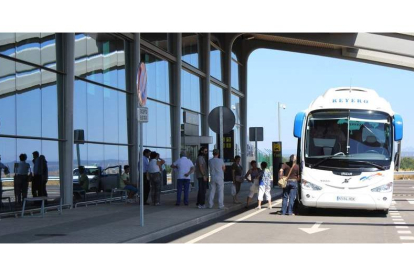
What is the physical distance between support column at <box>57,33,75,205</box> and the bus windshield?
22.3ft

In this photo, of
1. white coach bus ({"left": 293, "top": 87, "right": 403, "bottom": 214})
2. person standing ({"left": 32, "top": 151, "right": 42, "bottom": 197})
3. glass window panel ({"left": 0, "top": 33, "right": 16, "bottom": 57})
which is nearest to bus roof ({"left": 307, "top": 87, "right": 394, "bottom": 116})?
white coach bus ({"left": 293, "top": 87, "right": 403, "bottom": 214})

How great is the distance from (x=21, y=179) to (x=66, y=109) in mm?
2841

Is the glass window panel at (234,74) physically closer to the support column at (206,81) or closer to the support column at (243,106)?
the support column at (243,106)

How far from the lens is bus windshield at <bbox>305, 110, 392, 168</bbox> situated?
19406 mm

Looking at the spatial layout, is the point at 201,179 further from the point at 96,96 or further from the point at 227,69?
the point at 227,69

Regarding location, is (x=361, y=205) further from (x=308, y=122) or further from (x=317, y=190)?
(x=308, y=122)

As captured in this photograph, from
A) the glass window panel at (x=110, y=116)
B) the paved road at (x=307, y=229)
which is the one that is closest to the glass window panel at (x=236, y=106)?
the glass window panel at (x=110, y=116)

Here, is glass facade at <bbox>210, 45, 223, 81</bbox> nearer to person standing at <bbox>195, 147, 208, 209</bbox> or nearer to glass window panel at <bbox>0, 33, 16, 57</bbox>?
person standing at <bbox>195, 147, 208, 209</bbox>

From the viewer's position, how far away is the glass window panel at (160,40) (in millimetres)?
29469

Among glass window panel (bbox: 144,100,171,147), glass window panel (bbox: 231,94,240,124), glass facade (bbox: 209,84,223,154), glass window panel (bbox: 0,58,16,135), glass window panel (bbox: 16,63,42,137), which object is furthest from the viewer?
glass window panel (bbox: 231,94,240,124)
